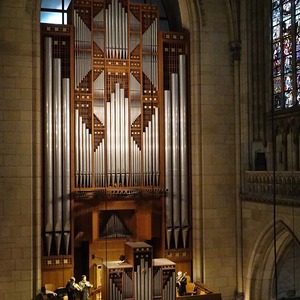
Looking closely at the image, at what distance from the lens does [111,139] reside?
1550 cm

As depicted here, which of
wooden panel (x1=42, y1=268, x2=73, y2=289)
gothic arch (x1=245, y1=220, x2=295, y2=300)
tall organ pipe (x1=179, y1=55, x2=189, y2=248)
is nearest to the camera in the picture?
gothic arch (x1=245, y1=220, x2=295, y2=300)

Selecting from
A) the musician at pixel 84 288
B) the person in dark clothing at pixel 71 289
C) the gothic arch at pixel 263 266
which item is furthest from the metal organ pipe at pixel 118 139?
the gothic arch at pixel 263 266

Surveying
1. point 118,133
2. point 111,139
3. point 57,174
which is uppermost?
point 118,133

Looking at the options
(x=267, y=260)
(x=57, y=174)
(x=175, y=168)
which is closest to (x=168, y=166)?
(x=175, y=168)

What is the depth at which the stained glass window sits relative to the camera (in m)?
14.5

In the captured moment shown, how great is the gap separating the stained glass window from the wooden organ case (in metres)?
2.67

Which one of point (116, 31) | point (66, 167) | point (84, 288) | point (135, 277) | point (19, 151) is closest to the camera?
point (135, 277)

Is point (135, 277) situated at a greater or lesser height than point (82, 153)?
lesser

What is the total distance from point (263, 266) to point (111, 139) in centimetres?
548

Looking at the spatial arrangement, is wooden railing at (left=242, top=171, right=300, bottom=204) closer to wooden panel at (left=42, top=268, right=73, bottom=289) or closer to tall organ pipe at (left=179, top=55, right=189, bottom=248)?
tall organ pipe at (left=179, top=55, right=189, bottom=248)

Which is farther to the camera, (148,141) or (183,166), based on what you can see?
(183,166)

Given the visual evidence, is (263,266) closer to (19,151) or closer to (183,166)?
(183,166)

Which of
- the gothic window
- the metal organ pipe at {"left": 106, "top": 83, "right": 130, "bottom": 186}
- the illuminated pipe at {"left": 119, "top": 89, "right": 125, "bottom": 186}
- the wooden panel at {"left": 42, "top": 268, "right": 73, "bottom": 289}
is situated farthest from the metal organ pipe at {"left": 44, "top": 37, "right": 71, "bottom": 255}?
the gothic window

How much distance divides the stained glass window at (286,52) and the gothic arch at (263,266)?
358 cm
